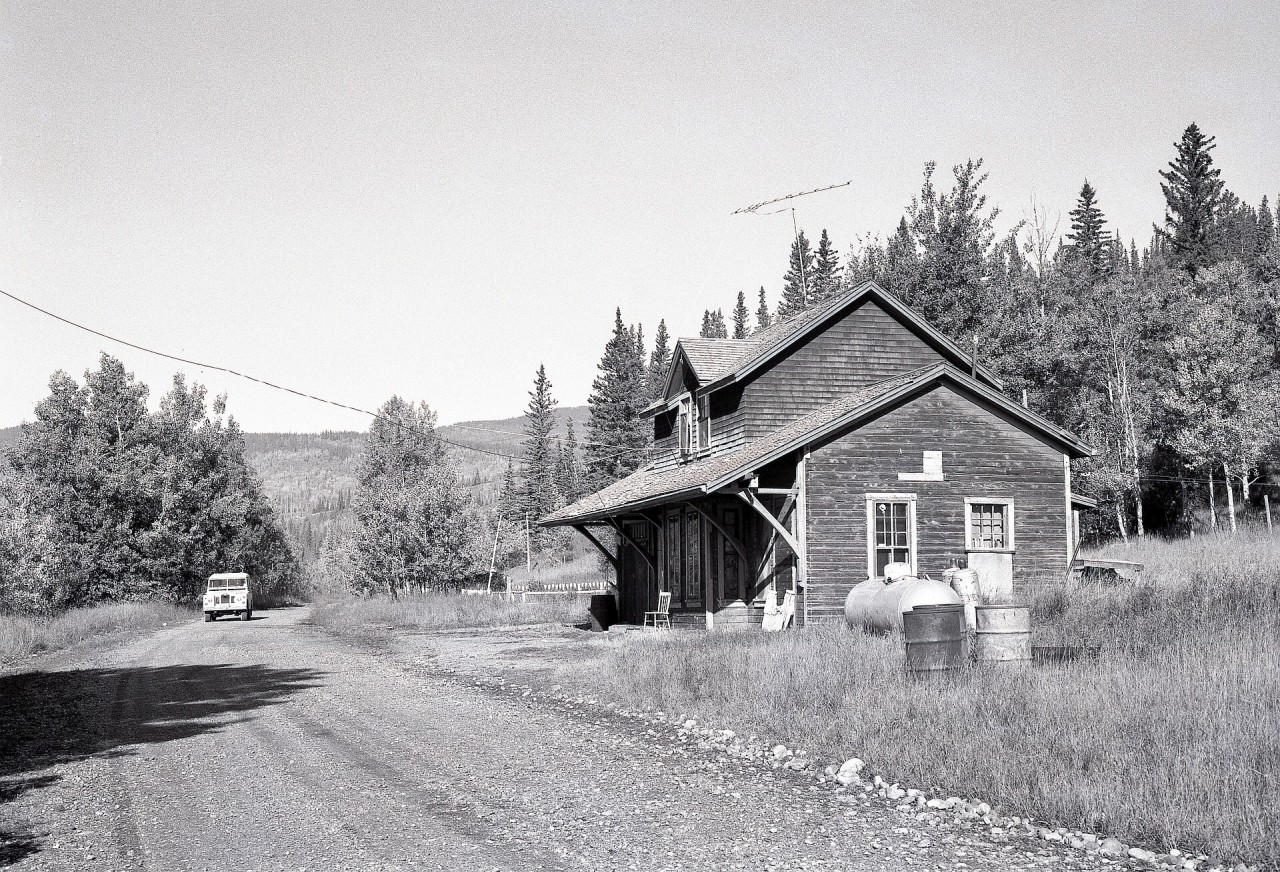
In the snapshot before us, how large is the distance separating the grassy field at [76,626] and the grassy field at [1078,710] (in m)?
18.2

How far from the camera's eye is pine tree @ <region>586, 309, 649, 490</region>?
82.4 m

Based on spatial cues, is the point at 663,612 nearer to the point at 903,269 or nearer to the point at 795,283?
the point at 903,269

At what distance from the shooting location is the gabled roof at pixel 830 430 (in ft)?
68.7

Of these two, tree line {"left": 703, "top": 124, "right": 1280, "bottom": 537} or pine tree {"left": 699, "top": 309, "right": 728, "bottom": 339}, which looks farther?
pine tree {"left": 699, "top": 309, "right": 728, "bottom": 339}

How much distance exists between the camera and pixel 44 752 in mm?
11172

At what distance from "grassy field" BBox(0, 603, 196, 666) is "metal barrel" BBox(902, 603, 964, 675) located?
67.3 feet

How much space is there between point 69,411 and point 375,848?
195ft

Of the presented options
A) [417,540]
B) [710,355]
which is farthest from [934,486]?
[417,540]

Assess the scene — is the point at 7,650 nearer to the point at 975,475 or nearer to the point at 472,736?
the point at 472,736

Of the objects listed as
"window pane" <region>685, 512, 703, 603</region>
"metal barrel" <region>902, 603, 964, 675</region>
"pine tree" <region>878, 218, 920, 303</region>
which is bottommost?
"metal barrel" <region>902, 603, 964, 675</region>

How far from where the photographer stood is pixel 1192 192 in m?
85.2

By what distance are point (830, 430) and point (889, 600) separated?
535cm

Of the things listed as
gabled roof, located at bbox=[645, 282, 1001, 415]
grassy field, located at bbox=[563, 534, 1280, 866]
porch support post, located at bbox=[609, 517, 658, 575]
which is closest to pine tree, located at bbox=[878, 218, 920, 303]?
gabled roof, located at bbox=[645, 282, 1001, 415]

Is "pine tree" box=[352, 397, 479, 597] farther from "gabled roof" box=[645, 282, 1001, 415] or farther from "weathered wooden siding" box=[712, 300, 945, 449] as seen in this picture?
"weathered wooden siding" box=[712, 300, 945, 449]
